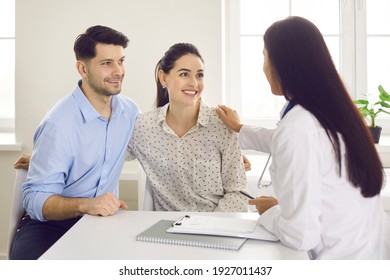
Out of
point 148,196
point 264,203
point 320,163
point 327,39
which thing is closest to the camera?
point 320,163

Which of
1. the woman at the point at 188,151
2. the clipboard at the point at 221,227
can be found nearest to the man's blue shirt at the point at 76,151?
the woman at the point at 188,151

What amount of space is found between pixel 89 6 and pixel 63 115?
1085 millimetres

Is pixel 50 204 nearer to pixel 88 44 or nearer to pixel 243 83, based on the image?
pixel 88 44

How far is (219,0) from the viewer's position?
259 cm

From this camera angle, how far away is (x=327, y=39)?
112 inches

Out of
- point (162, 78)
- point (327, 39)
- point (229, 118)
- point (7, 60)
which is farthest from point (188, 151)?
point (7, 60)

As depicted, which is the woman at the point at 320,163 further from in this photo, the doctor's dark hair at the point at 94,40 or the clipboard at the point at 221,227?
the doctor's dark hair at the point at 94,40

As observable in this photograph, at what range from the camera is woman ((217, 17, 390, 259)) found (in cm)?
109

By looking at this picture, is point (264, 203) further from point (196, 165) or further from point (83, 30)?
point (83, 30)

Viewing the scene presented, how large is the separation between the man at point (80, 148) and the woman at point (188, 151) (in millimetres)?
130

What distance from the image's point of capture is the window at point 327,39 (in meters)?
2.81

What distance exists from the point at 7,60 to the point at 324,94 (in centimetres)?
234

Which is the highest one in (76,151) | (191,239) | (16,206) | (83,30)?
(83,30)
